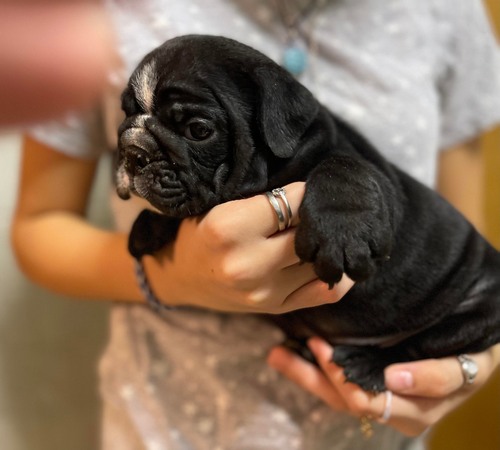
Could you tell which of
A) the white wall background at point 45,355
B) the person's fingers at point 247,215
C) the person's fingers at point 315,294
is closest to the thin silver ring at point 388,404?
the person's fingers at point 315,294

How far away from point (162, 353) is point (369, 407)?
363 millimetres

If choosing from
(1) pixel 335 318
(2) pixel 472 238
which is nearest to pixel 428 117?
(2) pixel 472 238

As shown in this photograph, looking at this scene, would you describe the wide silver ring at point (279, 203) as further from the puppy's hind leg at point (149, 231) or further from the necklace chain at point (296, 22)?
the necklace chain at point (296, 22)

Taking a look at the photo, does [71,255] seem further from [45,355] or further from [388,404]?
[388,404]

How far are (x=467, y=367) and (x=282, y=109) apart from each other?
50cm

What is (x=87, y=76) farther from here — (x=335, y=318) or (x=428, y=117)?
(x=428, y=117)

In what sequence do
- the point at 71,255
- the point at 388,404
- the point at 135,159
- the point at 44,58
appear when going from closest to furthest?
the point at 44,58 → the point at 135,159 → the point at 388,404 → the point at 71,255

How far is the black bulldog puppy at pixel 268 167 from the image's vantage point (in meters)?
0.58

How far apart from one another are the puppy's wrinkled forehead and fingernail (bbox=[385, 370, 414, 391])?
1.65 ft

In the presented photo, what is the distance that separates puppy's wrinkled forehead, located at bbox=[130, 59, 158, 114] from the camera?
1.91 feet

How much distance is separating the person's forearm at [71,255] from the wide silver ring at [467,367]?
533mm

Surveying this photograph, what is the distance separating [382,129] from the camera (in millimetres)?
900

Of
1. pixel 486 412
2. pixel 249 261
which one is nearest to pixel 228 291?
pixel 249 261

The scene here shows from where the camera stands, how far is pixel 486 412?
175 centimetres
